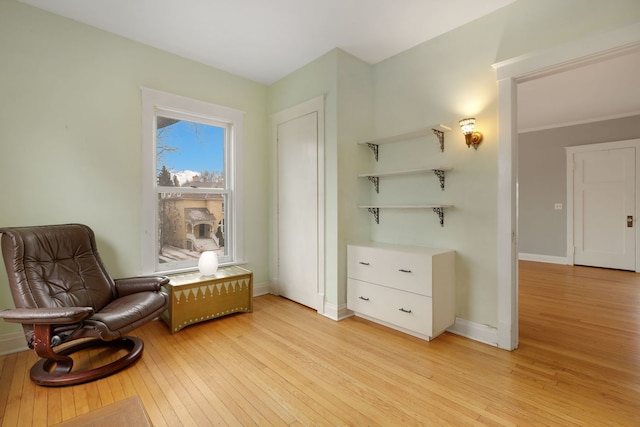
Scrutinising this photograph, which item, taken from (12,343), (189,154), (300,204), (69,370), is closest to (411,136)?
(300,204)

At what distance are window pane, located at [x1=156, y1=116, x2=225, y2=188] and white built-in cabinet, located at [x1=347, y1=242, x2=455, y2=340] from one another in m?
1.90

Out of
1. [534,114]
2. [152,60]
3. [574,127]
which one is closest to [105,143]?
[152,60]

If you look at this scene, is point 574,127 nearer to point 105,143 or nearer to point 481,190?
point 481,190

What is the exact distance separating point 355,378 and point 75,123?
3097 millimetres

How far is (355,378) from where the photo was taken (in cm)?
199

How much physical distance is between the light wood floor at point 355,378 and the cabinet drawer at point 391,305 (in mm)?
135

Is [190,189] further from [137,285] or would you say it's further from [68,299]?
[68,299]

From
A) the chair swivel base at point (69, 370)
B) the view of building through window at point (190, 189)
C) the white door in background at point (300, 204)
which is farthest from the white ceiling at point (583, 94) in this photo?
the chair swivel base at point (69, 370)

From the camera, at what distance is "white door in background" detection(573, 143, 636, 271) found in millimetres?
5025

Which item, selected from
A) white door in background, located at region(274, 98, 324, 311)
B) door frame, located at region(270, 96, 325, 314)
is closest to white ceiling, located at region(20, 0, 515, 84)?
door frame, located at region(270, 96, 325, 314)

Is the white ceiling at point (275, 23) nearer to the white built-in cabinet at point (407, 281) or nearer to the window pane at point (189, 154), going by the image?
the window pane at point (189, 154)

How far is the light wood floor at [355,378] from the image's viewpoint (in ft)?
5.38

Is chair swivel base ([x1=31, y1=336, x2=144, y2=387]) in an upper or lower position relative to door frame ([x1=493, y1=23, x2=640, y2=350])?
lower

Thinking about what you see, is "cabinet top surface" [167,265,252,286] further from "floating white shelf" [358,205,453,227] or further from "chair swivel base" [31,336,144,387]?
"floating white shelf" [358,205,453,227]
